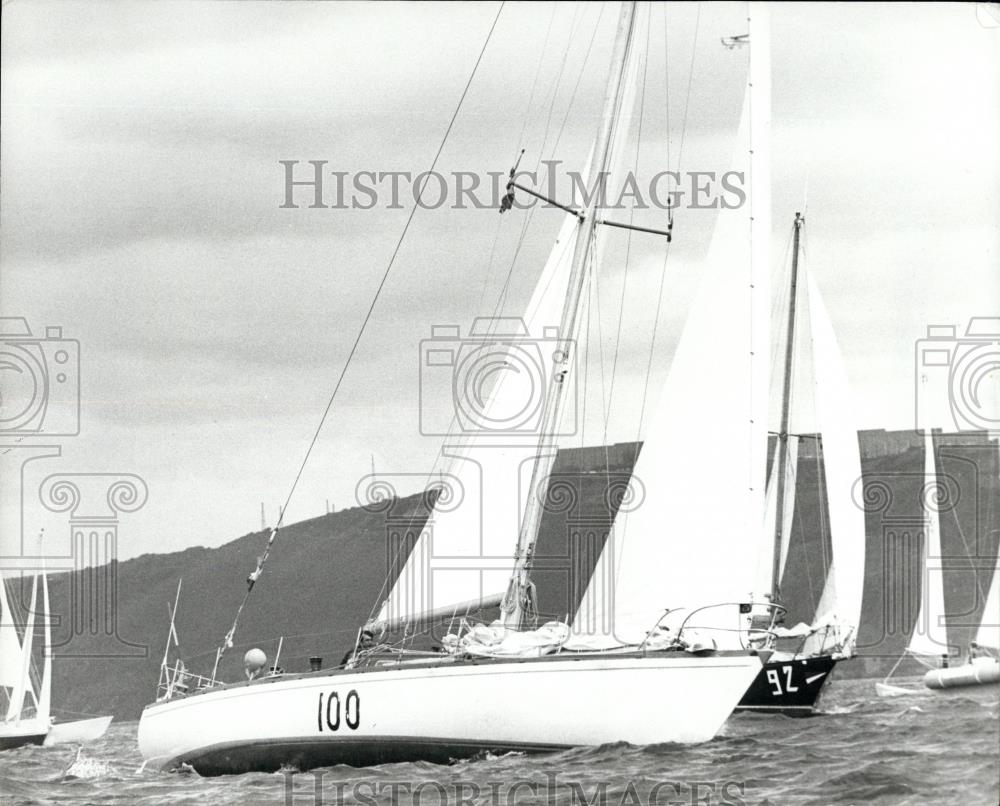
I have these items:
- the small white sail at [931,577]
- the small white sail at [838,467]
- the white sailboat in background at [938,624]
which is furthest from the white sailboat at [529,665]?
the small white sail at [838,467]

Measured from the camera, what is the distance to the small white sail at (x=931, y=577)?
22875 millimetres

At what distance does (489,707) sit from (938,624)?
11.7 m

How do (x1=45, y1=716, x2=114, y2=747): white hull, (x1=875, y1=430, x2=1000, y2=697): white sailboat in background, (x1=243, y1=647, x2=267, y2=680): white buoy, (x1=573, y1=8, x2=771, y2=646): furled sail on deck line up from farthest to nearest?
(x1=45, y1=716, x2=114, y2=747): white hull < (x1=875, y1=430, x2=1000, y2=697): white sailboat in background < (x1=243, y1=647, x2=267, y2=680): white buoy < (x1=573, y1=8, x2=771, y2=646): furled sail on deck

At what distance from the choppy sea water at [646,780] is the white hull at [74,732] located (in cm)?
1543

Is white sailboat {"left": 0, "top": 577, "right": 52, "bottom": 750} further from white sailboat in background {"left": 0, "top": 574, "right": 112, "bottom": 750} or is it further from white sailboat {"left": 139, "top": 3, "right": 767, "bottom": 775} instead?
white sailboat {"left": 139, "top": 3, "right": 767, "bottom": 775}

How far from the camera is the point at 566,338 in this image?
17.3 m

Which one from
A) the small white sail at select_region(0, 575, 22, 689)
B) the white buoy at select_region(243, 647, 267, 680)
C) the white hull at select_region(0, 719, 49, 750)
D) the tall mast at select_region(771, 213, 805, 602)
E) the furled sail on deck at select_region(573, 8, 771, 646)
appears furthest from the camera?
the white hull at select_region(0, 719, 49, 750)

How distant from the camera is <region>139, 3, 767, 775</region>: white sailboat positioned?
15.5 m

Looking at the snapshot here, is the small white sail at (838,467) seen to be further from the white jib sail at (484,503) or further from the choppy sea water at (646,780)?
the white jib sail at (484,503)

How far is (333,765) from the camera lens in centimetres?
1647

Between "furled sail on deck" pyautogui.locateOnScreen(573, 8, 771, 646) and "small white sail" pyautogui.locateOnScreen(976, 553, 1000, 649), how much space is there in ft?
21.7

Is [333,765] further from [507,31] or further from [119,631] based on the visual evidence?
[119,631]

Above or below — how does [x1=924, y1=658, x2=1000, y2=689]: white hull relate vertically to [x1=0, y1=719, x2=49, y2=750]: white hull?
above

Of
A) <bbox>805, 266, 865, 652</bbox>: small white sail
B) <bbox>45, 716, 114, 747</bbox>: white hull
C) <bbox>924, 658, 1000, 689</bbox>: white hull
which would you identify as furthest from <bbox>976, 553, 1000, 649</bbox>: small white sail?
<bbox>45, 716, 114, 747</bbox>: white hull
